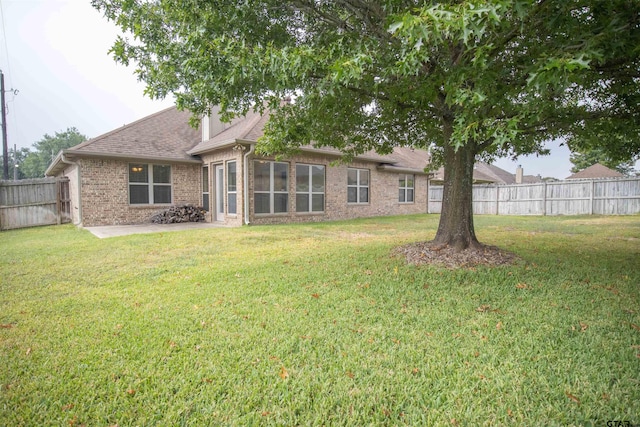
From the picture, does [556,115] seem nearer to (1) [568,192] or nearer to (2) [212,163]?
(2) [212,163]

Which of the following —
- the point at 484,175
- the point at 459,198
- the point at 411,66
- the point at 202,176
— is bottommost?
the point at 459,198

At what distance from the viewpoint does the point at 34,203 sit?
41.5 ft

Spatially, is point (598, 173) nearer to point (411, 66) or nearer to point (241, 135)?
point (241, 135)

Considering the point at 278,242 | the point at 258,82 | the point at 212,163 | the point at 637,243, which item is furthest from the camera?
the point at 212,163

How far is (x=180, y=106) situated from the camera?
502 centimetres

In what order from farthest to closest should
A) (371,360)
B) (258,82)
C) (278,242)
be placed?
1. (278,242)
2. (258,82)
3. (371,360)

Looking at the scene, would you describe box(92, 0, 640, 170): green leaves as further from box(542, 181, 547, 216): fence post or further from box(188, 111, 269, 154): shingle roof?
box(542, 181, 547, 216): fence post

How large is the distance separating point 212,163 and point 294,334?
Answer: 11098 mm

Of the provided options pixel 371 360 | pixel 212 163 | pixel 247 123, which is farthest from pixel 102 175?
pixel 371 360

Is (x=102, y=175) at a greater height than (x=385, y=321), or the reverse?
(x=102, y=175)

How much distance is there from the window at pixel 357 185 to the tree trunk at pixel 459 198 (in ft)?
30.2

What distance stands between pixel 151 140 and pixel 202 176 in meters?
2.32

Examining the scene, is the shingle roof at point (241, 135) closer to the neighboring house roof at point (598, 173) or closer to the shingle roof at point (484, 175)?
the shingle roof at point (484, 175)

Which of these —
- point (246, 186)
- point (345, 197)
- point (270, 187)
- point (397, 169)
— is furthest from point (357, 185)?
point (246, 186)
